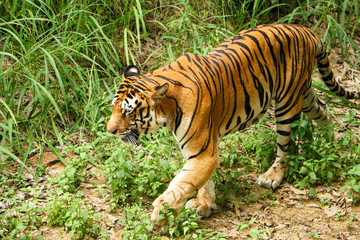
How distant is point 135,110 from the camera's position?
353 centimetres

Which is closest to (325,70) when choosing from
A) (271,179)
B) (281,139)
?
(281,139)

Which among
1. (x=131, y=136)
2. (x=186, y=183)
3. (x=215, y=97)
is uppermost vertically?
(x=215, y=97)

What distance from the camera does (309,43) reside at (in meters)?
4.33

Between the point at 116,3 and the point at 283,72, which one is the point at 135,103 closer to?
the point at 283,72

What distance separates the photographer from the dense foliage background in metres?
4.10

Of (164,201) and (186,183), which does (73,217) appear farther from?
(186,183)

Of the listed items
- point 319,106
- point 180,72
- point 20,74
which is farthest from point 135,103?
point 319,106

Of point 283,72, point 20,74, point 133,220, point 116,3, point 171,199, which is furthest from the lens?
point 116,3

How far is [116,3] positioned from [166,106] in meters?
2.75

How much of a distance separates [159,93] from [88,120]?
1.75 m

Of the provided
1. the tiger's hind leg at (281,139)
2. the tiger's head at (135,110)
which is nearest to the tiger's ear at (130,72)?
the tiger's head at (135,110)

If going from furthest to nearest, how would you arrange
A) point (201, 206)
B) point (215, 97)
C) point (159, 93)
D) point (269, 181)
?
point (269, 181), point (201, 206), point (215, 97), point (159, 93)

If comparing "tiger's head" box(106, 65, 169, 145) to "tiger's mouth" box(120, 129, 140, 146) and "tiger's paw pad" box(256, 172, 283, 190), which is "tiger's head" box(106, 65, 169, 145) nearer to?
"tiger's mouth" box(120, 129, 140, 146)

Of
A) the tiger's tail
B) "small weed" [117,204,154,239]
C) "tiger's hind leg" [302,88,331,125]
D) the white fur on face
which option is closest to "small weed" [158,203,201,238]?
"small weed" [117,204,154,239]
